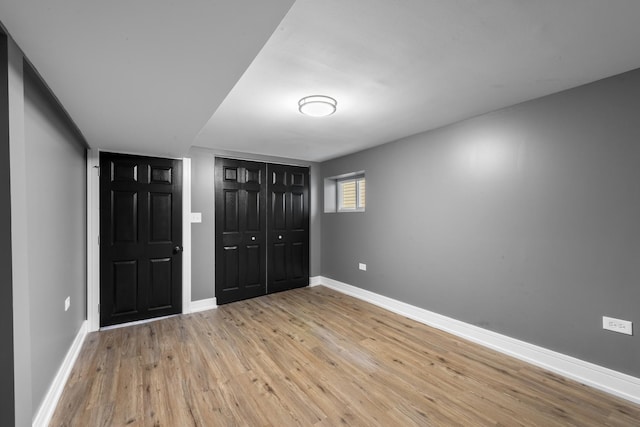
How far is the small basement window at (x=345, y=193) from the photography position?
15.1ft

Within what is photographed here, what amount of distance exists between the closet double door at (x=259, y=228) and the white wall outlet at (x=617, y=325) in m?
3.81

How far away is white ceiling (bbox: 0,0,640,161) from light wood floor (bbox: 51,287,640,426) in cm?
212

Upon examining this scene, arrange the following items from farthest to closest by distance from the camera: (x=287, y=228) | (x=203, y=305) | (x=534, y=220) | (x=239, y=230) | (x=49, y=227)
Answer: (x=287, y=228), (x=239, y=230), (x=203, y=305), (x=534, y=220), (x=49, y=227)

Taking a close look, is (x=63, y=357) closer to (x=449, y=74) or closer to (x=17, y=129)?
(x=17, y=129)

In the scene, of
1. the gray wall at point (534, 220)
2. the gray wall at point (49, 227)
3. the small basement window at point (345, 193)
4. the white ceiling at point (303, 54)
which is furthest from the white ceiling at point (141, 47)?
the small basement window at point (345, 193)

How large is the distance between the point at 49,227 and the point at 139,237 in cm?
153

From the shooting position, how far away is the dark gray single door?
3.19 m

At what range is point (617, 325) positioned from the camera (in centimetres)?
201

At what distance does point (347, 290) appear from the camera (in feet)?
15.0

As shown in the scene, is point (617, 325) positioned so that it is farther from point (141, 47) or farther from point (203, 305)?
point (203, 305)

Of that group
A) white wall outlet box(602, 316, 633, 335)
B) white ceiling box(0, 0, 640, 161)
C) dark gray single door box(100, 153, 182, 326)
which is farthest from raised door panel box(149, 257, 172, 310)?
white wall outlet box(602, 316, 633, 335)

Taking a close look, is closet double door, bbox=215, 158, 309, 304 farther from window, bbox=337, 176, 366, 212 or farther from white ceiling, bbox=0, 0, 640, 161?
white ceiling, bbox=0, 0, 640, 161

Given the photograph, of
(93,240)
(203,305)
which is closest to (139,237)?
(93,240)

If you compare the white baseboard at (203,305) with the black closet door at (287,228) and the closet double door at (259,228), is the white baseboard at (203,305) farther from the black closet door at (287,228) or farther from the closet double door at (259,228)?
the black closet door at (287,228)
